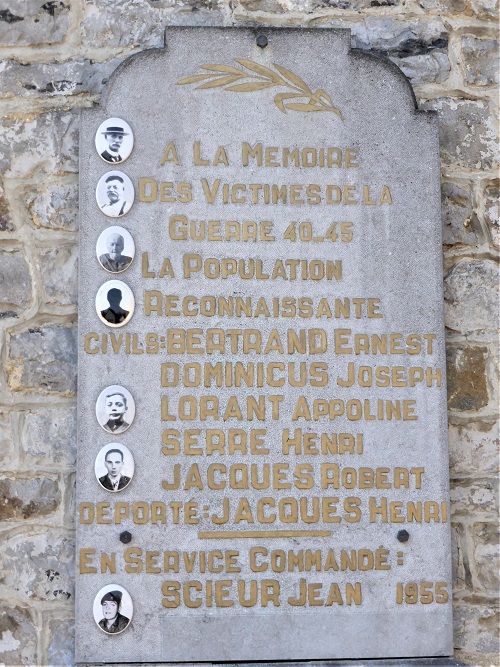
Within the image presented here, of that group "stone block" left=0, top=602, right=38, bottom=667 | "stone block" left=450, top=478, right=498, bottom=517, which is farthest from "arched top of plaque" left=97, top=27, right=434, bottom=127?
"stone block" left=0, top=602, right=38, bottom=667

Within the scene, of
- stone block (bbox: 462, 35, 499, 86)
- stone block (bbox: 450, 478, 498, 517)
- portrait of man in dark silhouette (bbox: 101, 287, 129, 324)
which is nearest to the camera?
portrait of man in dark silhouette (bbox: 101, 287, 129, 324)

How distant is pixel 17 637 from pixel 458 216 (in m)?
2.03

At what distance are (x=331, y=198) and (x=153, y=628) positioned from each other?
149 centimetres

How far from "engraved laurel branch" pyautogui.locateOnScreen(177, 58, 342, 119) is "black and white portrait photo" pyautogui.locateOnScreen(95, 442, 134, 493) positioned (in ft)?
4.15

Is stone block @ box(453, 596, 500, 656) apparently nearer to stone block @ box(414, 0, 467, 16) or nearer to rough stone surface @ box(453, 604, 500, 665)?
rough stone surface @ box(453, 604, 500, 665)

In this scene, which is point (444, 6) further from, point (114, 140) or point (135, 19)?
point (114, 140)

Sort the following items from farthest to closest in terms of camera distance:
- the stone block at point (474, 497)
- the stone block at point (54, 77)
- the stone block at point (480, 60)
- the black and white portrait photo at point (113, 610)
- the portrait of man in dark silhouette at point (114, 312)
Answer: the stone block at point (480, 60) < the stone block at point (54, 77) < the stone block at point (474, 497) < the portrait of man in dark silhouette at point (114, 312) < the black and white portrait photo at point (113, 610)

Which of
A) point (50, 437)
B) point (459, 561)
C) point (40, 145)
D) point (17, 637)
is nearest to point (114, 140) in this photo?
point (40, 145)

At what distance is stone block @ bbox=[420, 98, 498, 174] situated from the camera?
10.4 ft

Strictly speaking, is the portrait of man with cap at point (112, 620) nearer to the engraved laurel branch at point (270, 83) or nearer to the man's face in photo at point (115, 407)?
the man's face in photo at point (115, 407)

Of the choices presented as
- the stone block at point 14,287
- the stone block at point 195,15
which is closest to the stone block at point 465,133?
the stone block at point 195,15

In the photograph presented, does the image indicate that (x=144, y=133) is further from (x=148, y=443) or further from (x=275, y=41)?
(x=148, y=443)

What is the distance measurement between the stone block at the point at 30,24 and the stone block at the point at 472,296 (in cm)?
162

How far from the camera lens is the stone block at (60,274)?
3016 mm
